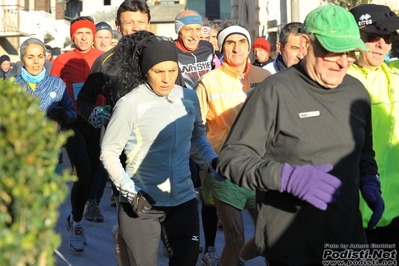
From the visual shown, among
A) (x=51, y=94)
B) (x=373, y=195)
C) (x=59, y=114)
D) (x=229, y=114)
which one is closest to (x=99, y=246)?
(x=59, y=114)

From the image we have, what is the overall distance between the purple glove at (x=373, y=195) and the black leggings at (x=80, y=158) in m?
3.85

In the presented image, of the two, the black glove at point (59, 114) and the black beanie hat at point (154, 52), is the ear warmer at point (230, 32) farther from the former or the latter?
the black beanie hat at point (154, 52)

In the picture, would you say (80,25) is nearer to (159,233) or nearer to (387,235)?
(159,233)

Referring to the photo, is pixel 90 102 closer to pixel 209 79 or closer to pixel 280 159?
pixel 209 79

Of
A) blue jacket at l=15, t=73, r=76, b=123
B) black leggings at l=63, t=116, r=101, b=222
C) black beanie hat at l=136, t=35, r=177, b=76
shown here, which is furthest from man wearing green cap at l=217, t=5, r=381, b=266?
blue jacket at l=15, t=73, r=76, b=123

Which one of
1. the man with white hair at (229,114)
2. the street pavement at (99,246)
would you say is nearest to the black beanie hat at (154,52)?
the man with white hair at (229,114)

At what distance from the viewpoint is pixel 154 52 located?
5.01m

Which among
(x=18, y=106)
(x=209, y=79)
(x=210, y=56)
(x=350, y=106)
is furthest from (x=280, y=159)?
(x=210, y=56)

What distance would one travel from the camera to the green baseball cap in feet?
12.1

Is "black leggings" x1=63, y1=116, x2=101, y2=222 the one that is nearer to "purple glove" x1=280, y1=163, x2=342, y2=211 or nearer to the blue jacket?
the blue jacket

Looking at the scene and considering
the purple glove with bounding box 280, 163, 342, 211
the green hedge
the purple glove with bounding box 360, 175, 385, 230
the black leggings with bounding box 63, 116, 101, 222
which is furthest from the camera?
the black leggings with bounding box 63, 116, 101, 222

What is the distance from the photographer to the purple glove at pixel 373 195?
13.1ft

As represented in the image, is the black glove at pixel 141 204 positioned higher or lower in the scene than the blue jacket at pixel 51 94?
lower

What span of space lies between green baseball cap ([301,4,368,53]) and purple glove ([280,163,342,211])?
0.59 meters
